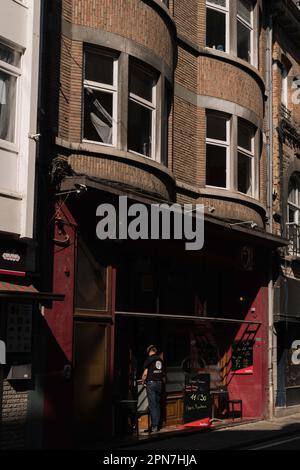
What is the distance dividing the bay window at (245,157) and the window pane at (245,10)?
9.93ft

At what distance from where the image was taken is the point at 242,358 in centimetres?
1933

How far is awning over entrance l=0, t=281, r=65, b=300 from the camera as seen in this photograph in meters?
11.2

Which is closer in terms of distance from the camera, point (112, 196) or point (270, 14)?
point (112, 196)

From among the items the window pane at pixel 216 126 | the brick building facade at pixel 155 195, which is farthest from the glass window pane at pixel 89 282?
the window pane at pixel 216 126

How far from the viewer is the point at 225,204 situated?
17.9m

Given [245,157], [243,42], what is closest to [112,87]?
[245,157]

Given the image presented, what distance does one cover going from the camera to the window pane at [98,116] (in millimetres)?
14203

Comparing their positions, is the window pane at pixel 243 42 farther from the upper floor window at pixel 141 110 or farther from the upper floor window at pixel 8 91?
the upper floor window at pixel 8 91

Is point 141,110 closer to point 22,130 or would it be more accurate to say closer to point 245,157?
point 22,130

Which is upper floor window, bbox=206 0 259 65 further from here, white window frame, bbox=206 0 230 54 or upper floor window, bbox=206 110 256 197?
upper floor window, bbox=206 110 256 197

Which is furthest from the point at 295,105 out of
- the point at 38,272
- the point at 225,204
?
the point at 38,272
